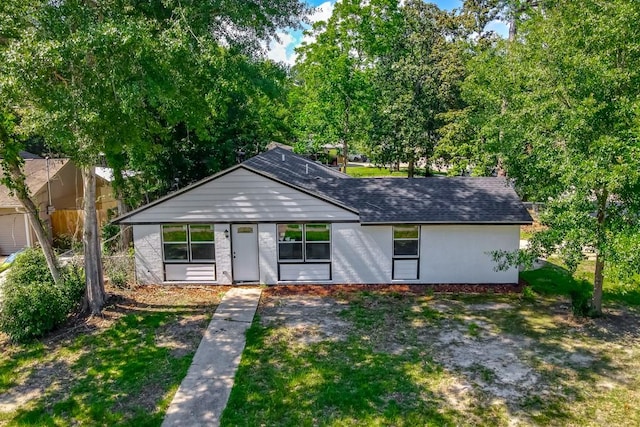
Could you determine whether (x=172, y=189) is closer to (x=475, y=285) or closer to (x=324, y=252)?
(x=324, y=252)

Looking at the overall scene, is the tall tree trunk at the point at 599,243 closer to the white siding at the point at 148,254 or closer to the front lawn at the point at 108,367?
the front lawn at the point at 108,367

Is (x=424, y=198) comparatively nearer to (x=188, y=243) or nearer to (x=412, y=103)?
(x=188, y=243)

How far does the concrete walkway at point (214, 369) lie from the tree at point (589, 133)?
303 inches

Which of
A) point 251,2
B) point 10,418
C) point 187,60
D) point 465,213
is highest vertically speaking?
point 251,2

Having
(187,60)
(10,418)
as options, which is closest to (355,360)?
(10,418)

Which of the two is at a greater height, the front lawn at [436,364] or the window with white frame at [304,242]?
the window with white frame at [304,242]

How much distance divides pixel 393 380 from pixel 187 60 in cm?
815

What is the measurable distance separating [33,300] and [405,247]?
10.3 metres

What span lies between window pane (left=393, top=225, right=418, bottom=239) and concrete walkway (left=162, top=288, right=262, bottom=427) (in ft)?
15.8

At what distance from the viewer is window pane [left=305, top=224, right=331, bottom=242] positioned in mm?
14469

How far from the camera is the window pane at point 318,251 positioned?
14.6 metres

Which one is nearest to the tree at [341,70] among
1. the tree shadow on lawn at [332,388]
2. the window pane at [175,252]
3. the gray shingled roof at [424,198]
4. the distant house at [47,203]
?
the gray shingled roof at [424,198]

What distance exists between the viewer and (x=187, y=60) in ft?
33.6

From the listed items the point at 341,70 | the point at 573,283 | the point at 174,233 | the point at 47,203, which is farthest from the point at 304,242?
the point at 341,70
